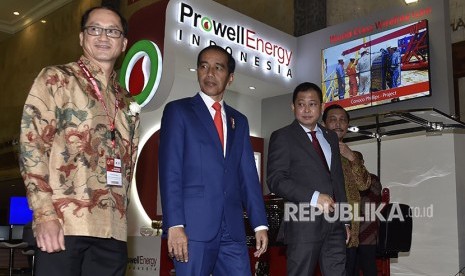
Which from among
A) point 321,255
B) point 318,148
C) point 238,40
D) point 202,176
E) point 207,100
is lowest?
point 321,255

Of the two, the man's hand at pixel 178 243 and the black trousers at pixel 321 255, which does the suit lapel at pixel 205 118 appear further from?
the black trousers at pixel 321 255

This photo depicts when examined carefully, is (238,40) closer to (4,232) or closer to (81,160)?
(81,160)

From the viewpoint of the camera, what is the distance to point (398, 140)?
7.29 metres

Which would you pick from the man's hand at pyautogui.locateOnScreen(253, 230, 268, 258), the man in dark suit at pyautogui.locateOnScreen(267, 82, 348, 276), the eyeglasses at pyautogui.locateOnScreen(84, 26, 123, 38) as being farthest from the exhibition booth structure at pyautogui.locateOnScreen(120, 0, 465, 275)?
the eyeglasses at pyautogui.locateOnScreen(84, 26, 123, 38)

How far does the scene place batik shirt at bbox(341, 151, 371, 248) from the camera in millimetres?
3850

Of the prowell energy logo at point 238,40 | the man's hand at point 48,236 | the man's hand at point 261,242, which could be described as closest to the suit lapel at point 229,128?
the man's hand at point 261,242

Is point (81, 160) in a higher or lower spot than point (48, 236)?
higher

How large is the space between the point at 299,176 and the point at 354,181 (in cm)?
102

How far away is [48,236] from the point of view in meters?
1.65

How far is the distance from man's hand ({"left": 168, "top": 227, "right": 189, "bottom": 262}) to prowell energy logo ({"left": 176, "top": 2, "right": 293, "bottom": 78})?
190 inches

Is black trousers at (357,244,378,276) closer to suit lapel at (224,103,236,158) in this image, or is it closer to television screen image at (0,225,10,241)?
suit lapel at (224,103,236,158)

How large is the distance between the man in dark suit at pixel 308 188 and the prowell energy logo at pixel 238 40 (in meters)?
3.95

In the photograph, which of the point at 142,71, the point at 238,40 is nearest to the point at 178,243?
the point at 142,71

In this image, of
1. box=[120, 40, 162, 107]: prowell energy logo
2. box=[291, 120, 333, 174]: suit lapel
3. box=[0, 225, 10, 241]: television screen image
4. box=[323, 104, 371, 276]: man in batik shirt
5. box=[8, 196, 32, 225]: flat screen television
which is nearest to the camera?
box=[291, 120, 333, 174]: suit lapel
